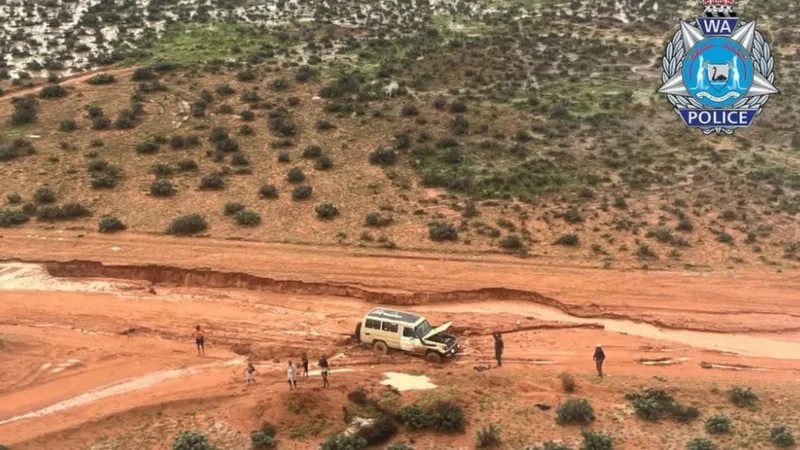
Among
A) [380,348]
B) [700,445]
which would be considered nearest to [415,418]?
[380,348]

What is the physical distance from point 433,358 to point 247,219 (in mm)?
17840

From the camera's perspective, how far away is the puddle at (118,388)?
24.3 meters

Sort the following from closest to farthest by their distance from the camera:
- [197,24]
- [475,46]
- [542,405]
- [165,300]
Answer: [542,405] < [165,300] < [475,46] < [197,24]

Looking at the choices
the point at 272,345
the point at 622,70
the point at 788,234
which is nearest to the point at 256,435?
the point at 272,345

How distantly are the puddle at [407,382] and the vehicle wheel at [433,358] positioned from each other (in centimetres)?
169

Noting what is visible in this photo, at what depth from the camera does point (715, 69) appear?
3528cm

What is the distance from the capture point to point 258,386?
84.5 feet

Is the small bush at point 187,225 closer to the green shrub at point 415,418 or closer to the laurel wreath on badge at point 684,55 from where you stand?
the green shrub at point 415,418

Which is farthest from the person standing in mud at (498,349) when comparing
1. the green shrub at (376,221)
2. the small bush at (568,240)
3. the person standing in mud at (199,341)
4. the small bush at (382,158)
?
the small bush at (382,158)

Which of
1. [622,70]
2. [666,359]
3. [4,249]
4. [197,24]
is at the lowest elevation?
[666,359]

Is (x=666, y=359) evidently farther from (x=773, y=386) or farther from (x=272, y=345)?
(x=272, y=345)

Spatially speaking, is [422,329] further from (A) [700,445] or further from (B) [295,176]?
(B) [295,176]

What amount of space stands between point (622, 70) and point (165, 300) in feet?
174

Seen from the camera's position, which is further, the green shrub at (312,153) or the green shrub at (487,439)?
the green shrub at (312,153)
